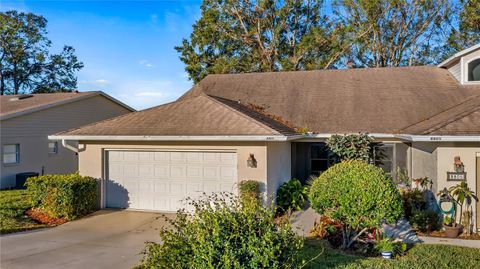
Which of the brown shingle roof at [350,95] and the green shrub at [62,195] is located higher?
the brown shingle roof at [350,95]

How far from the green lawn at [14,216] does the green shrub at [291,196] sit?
677 centimetres

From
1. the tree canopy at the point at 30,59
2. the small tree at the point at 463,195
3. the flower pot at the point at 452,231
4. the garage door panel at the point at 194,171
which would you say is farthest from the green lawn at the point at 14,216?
the tree canopy at the point at 30,59

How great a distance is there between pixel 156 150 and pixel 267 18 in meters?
19.5

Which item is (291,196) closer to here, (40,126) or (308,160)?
(308,160)

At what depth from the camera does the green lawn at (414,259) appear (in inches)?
266

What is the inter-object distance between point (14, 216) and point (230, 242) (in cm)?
879

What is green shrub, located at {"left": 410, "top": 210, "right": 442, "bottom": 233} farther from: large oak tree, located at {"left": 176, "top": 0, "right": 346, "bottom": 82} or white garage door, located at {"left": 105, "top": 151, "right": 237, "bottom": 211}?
large oak tree, located at {"left": 176, "top": 0, "right": 346, "bottom": 82}

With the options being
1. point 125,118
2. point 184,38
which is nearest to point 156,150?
point 125,118

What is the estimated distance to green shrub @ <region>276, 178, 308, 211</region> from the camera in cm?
1187

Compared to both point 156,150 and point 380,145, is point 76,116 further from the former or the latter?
point 380,145

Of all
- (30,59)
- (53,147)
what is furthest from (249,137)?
(30,59)

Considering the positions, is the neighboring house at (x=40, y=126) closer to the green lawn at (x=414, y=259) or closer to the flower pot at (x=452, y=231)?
the green lawn at (x=414, y=259)

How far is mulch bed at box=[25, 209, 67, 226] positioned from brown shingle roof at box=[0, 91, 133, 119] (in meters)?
7.95

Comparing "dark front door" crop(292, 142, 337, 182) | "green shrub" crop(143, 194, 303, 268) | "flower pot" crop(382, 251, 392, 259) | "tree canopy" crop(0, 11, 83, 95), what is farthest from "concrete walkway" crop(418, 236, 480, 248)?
"tree canopy" crop(0, 11, 83, 95)
